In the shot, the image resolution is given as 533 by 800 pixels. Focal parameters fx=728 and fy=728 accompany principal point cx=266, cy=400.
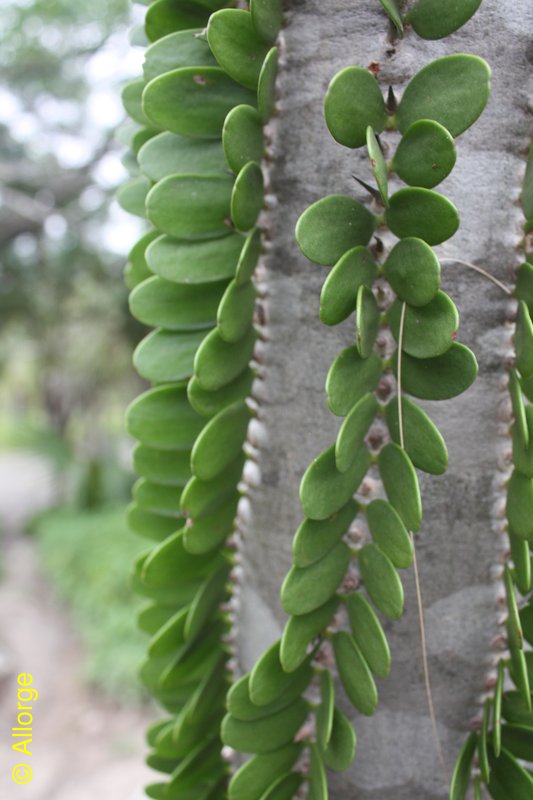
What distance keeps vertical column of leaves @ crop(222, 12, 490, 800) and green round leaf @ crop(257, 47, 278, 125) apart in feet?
0.15

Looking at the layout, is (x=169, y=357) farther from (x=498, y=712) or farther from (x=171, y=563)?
(x=498, y=712)

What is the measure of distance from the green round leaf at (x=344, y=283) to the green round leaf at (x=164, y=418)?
0.49 feet

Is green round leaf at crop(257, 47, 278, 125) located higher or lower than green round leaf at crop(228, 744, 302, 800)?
higher

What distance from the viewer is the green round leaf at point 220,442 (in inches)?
14.9

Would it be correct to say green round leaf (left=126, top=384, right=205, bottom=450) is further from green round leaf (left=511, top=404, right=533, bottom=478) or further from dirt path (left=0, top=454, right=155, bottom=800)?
dirt path (left=0, top=454, right=155, bottom=800)

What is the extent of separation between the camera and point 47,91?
4.23m

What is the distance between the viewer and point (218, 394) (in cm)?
39

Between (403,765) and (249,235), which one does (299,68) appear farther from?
(403,765)

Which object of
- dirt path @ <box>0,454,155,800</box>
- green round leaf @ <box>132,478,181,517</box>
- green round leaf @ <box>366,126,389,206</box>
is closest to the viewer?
green round leaf @ <box>366,126,389,206</box>

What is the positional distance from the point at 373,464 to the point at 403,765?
18cm

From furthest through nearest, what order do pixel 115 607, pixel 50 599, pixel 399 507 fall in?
1. pixel 50 599
2. pixel 115 607
3. pixel 399 507

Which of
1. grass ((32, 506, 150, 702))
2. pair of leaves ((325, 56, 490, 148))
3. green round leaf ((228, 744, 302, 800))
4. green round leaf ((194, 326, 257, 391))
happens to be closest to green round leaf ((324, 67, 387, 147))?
pair of leaves ((325, 56, 490, 148))

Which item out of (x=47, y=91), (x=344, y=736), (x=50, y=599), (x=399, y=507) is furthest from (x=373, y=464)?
(x=47, y=91)

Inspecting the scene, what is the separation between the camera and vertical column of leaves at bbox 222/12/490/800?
0.30 meters
